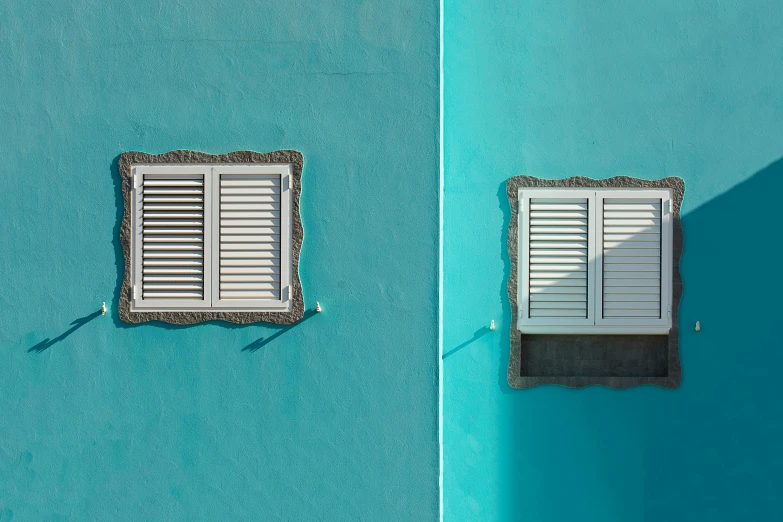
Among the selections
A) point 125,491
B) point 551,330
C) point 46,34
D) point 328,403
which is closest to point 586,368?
point 551,330

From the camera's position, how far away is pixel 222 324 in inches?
215

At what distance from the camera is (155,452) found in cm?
539

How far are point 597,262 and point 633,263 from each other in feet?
0.87

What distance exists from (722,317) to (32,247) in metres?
4.86

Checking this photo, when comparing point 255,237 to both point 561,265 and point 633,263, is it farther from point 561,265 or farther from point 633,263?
point 633,263

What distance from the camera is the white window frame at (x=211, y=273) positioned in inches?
215

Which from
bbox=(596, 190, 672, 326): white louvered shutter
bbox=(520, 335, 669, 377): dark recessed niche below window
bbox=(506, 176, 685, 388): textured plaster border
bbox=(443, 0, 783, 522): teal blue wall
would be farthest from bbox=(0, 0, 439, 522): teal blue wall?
bbox=(596, 190, 672, 326): white louvered shutter

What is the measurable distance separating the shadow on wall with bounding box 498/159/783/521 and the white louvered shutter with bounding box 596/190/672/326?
212 millimetres

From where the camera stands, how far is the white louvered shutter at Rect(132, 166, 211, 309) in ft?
18.0

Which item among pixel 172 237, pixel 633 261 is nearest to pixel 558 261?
pixel 633 261

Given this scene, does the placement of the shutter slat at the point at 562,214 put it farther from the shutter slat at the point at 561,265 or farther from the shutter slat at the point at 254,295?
the shutter slat at the point at 254,295

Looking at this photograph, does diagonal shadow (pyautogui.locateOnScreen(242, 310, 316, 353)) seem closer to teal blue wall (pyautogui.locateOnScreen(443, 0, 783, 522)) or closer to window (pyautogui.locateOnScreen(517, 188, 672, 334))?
teal blue wall (pyautogui.locateOnScreen(443, 0, 783, 522))

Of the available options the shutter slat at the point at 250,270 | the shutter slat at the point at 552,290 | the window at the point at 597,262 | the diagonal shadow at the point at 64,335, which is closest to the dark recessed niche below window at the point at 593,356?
the window at the point at 597,262

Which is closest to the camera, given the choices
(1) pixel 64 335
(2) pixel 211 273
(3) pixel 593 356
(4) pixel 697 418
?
(1) pixel 64 335
